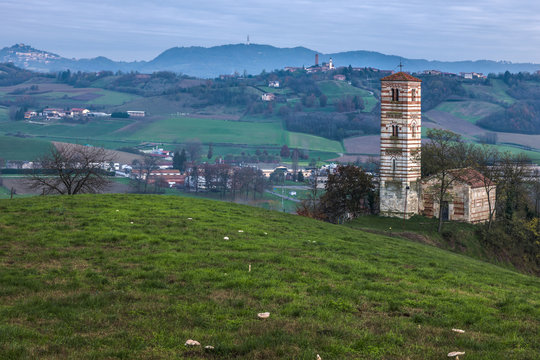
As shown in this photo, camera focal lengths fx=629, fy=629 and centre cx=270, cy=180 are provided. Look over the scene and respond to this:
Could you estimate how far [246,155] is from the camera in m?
178

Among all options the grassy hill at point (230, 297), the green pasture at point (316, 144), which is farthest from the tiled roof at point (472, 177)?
the green pasture at point (316, 144)

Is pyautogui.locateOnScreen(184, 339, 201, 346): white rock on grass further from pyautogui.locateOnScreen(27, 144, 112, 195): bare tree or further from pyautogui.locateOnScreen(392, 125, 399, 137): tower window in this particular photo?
pyautogui.locateOnScreen(392, 125, 399, 137): tower window

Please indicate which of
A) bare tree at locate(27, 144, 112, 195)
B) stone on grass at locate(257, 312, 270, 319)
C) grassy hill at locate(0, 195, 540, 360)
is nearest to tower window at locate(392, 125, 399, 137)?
bare tree at locate(27, 144, 112, 195)

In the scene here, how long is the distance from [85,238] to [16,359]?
1161cm

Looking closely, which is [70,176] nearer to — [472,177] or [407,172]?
[407,172]

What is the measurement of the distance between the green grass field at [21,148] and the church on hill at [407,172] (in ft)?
358

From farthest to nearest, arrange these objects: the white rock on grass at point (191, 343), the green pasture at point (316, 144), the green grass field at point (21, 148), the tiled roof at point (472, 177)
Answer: the green pasture at point (316, 144), the green grass field at point (21, 148), the tiled roof at point (472, 177), the white rock on grass at point (191, 343)

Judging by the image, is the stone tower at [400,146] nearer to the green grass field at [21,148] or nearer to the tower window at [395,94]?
the tower window at [395,94]

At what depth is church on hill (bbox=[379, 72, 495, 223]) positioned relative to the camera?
168 feet

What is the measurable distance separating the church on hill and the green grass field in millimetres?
109036

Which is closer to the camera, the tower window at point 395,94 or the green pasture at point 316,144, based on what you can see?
the tower window at point 395,94

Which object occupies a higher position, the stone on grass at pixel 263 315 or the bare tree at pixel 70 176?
the bare tree at pixel 70 176

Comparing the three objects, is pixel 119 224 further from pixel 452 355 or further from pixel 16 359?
pixel 452 355

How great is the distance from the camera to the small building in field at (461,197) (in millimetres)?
51344
